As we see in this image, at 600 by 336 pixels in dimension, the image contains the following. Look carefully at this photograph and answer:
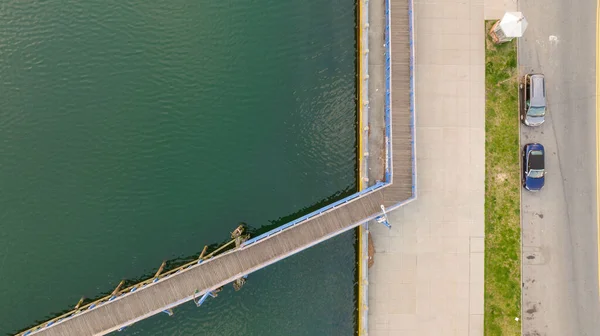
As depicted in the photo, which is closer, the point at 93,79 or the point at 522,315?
the point at 522,315

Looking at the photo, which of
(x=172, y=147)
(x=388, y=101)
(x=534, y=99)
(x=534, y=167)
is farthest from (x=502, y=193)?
(x=172, y=147)

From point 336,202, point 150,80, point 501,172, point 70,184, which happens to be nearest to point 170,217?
point 70,184

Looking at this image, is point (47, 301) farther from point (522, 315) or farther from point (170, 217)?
point (522, 315)

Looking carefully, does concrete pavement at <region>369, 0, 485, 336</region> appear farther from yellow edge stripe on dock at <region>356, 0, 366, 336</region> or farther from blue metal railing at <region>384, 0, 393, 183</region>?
blue metal railing at <region>384, 0, 393, 183</region>

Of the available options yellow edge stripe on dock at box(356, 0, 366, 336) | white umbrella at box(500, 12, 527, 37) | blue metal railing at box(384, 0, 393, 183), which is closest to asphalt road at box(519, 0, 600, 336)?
white umbrella at box(500, 12, 527, 37)

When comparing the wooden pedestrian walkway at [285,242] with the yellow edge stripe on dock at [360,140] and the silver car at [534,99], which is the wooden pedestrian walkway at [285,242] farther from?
the silver car at [534,99]

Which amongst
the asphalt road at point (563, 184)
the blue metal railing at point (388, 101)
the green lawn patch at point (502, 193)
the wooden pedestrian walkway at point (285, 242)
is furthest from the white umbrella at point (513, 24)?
the blue metal railing at point (388, 101)
